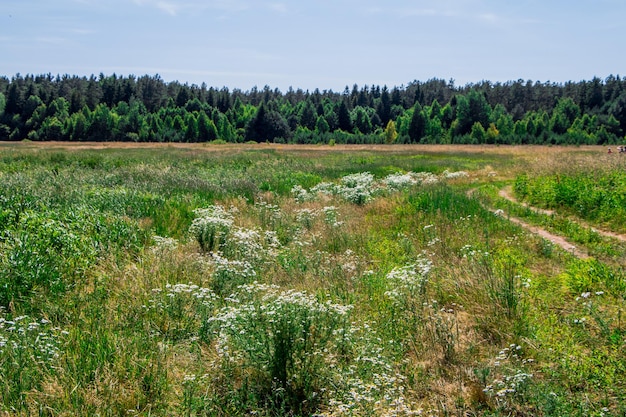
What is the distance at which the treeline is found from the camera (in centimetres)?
9325

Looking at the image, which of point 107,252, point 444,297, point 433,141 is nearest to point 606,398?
point 444,297

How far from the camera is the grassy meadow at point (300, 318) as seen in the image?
390 cm

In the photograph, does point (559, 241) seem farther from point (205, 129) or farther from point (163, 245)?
point (205, 129)

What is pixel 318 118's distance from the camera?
372ft

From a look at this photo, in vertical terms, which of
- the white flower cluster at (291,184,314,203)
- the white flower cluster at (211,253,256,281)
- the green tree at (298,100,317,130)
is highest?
the green tree at (298,100,317,130)

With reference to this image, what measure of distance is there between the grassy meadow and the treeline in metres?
79.0

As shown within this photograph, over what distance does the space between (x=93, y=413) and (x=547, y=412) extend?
356 centimetres

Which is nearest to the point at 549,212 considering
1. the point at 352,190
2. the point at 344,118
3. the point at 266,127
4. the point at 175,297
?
the point at 352,190

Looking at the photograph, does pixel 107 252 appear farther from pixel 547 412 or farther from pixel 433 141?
pixel 433 141

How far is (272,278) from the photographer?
6992mm

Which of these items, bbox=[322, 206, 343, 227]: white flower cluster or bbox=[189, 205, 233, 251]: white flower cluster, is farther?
bbox=[322, 206, 343, 227]: white flower cluster

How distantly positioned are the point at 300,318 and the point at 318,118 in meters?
111

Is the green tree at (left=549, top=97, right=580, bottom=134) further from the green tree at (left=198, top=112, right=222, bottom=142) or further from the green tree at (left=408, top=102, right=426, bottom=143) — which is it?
the green tree at (left=198, top=112, right=222, bottom=142)

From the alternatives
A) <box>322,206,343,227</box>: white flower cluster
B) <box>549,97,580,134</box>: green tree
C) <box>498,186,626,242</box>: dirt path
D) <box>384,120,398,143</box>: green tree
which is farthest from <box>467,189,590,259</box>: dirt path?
<box>549,97,580,134</box>: green tree
